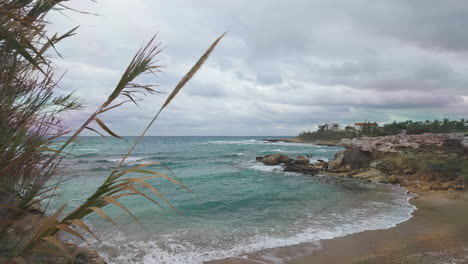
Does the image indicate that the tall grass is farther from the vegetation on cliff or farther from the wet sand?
the vegetation on cliff

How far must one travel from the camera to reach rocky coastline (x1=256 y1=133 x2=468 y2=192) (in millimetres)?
15766

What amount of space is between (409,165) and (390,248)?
51.3ft

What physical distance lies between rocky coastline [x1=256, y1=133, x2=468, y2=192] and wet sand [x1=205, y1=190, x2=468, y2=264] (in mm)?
7653

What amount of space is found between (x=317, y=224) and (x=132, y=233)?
6.32 m

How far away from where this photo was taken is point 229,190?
15438 millimetres

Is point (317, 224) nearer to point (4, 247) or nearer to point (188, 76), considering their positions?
point (4, 247)

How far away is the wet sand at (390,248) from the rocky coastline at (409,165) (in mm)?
7653

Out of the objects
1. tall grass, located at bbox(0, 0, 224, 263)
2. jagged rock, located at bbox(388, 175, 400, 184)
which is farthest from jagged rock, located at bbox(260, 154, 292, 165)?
tall grass, located at bbox(0, 0, 224, 263)

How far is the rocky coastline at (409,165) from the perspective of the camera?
15766 mm

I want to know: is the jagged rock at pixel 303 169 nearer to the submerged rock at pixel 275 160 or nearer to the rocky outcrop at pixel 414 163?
the rocky outcrop at pixel 414 163

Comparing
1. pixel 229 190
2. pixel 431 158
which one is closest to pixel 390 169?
pixel 431 158

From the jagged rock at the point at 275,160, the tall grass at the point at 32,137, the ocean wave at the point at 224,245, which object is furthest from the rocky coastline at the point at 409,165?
the tall grass at the point at 32,137

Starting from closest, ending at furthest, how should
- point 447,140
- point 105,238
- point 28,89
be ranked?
point 28,89
point 105,238
point 447,140

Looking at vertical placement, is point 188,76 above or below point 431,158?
above
